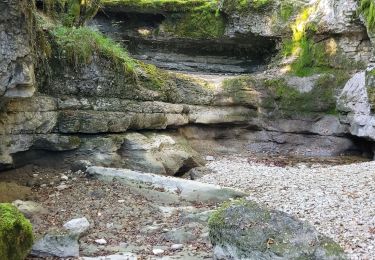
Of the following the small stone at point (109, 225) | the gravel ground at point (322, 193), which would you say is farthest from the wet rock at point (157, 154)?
the small stone at point (109, 225)

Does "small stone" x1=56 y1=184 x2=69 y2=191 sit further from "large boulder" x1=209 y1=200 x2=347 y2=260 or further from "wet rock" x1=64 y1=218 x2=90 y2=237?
"large boulder" x1=209 y1=200 x2=347 y2=260

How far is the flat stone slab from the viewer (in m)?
10.1

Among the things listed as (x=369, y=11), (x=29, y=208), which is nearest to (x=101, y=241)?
(x=29, y=208)

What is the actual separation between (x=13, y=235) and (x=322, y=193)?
594 cm

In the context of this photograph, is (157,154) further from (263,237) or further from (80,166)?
(263,237)

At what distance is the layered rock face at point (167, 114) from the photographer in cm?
1048

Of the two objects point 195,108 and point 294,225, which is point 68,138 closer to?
point 195,108

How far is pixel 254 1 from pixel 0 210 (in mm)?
14121

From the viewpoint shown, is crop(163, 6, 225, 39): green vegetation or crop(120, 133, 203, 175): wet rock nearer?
crop(120, 133, 203, 175): wet rock

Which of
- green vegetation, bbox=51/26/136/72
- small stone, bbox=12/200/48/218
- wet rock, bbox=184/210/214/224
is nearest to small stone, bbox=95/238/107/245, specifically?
small stone, bbox=12/200/48/218

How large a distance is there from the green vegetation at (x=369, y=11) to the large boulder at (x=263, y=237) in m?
10.3

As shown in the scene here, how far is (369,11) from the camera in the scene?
14.9 metres

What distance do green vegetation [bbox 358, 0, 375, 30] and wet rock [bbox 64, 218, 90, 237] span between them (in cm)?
1131

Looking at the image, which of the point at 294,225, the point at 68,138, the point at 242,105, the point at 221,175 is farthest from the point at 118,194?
the point at 242,105
